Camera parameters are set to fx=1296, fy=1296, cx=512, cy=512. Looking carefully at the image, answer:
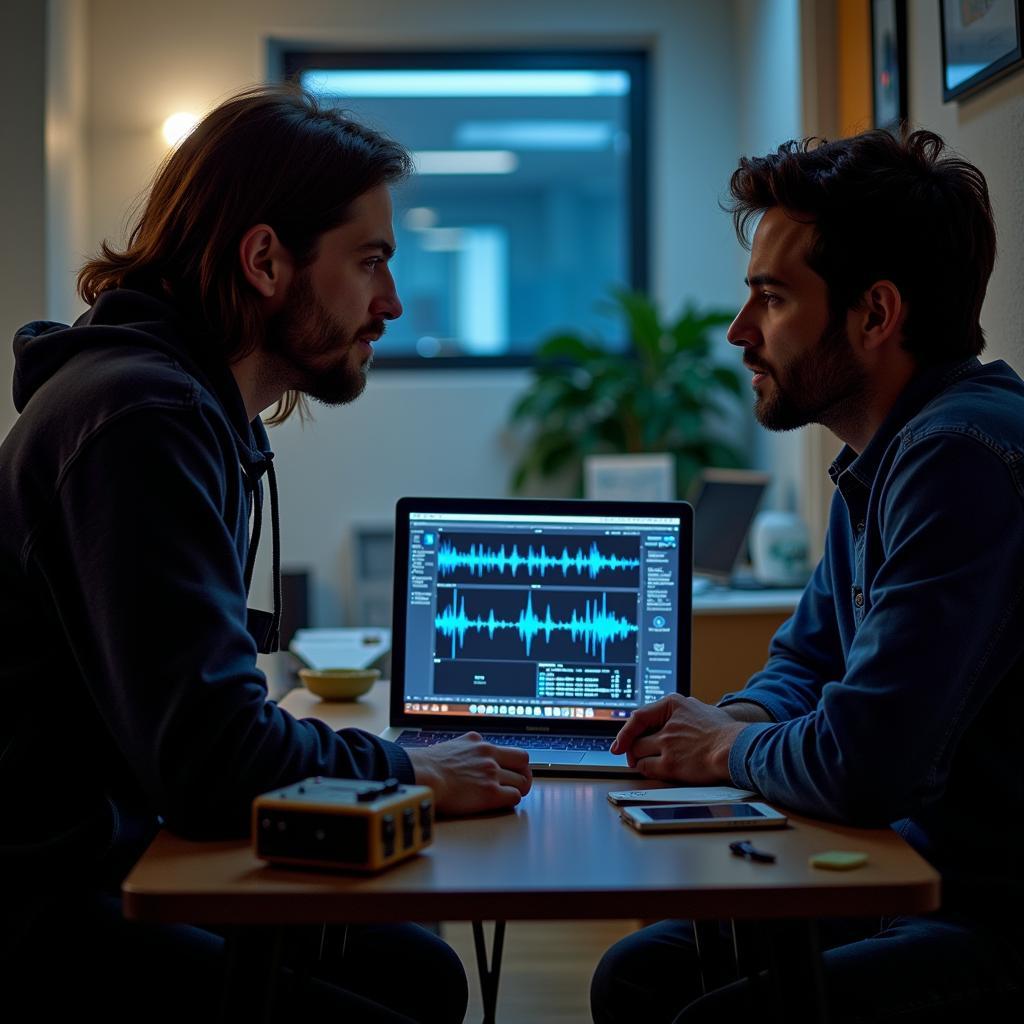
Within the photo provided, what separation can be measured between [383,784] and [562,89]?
407cm

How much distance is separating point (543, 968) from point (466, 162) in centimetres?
309

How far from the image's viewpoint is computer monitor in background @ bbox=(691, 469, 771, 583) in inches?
128

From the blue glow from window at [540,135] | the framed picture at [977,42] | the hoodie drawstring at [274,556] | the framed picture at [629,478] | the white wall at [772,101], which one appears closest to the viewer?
the hoodie drawstring at [274,556]

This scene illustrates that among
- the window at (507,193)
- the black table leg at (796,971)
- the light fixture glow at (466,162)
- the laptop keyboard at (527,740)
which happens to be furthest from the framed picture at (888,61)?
the light fixture glow at (466,162)

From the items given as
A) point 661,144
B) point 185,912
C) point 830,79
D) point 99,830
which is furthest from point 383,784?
point 661,144

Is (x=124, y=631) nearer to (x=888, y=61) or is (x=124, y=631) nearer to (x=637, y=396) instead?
(x=888, y=61)

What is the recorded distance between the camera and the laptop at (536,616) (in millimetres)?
1747

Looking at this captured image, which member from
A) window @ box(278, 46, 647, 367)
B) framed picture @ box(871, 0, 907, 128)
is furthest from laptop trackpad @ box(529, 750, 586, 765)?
window @ box(278, 46, 647, 367)

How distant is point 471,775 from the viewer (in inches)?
54.1

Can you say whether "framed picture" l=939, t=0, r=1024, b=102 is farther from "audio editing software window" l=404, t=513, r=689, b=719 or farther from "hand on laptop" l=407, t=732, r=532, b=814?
"hand on laptop" l=407, t=732, r=532, b=814

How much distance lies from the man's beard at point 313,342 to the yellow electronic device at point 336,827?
64 centimetres

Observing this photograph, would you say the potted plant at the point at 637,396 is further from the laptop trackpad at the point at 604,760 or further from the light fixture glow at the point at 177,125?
the laptop trackpad at the point at 604,760

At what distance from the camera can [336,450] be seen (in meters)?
4.61

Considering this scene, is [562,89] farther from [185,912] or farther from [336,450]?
[185,912]
